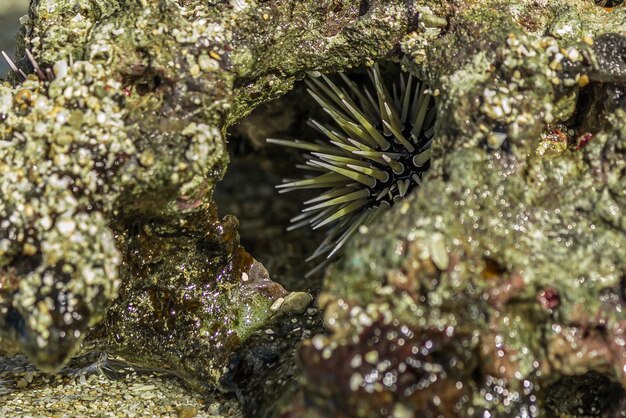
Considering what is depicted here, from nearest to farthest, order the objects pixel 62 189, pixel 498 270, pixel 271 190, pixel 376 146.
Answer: pixel 498 270 < pixel 62 189 < pixel 376 146 < pixel 271 190

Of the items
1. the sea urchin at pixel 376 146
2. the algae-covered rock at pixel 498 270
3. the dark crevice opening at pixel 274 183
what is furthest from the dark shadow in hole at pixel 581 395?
the dark crevice opening at pixel 274 183

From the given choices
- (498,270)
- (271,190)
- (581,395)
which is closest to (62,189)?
(498,270)

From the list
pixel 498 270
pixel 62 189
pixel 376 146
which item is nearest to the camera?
pixel 498 270

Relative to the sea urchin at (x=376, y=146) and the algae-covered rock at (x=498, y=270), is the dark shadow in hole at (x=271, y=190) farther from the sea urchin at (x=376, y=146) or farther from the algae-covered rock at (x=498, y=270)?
the algae-covered rock at (x=498, y=270)

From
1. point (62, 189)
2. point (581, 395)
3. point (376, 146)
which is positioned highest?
point (62, 189)


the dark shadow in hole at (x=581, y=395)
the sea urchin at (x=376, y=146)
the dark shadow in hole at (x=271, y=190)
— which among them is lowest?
the dark shadow in hole at (x=271, y=190)

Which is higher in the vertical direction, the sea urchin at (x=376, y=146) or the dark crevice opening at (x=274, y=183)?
the sea urchin at (x=376, y=146)

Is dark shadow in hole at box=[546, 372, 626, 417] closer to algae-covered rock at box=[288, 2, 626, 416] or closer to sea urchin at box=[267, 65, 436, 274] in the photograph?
algae-covered rock at box=[288, 2, 626, 416]

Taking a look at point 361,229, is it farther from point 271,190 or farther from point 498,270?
point 271,190

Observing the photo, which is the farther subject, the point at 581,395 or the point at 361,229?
the point at 581,395
